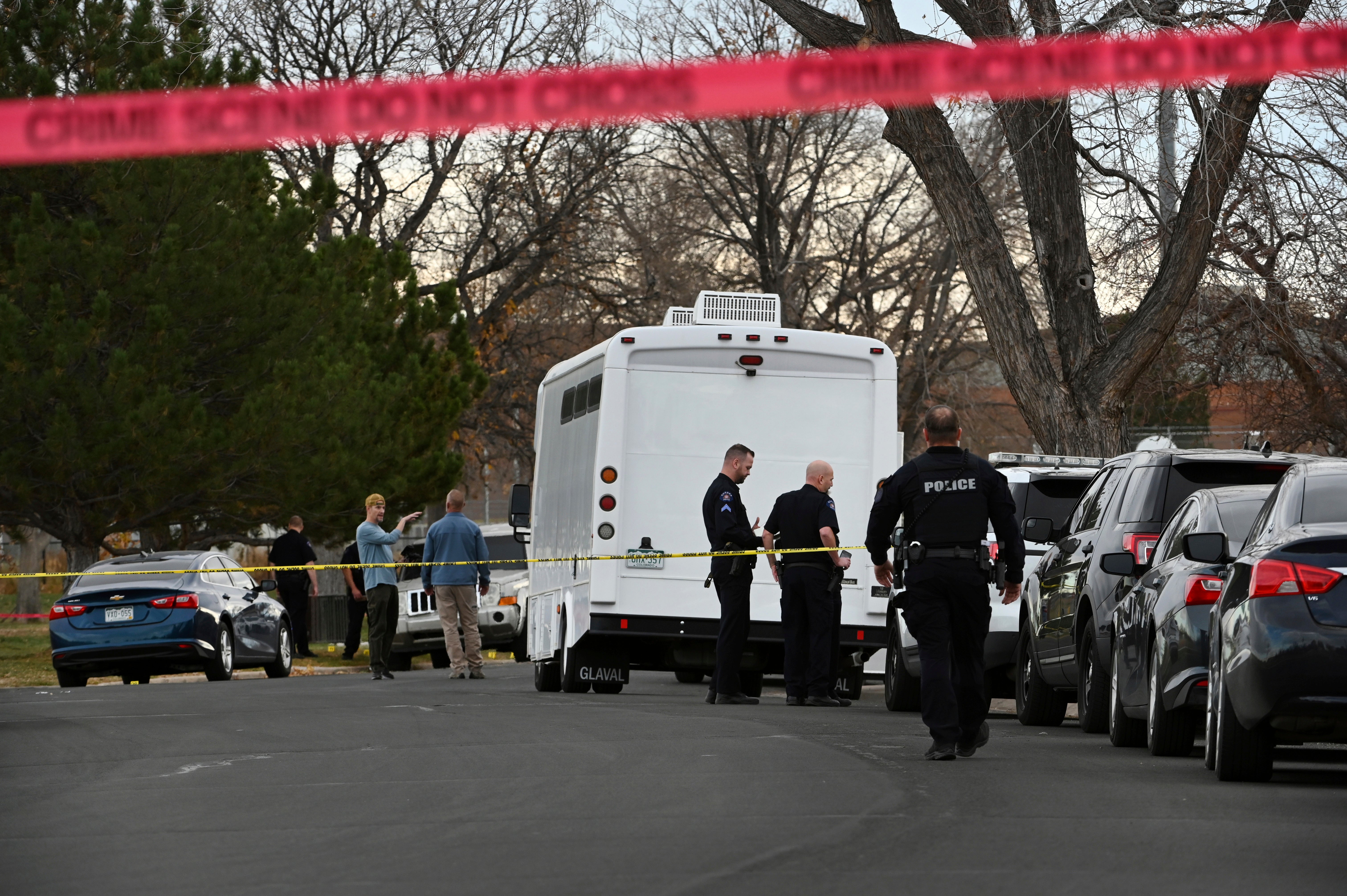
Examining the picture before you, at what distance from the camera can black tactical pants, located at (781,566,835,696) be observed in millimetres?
16344

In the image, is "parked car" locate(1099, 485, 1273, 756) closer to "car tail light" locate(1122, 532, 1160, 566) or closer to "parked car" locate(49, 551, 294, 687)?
"car tail light" locate(1122, 532, 1160, 566)

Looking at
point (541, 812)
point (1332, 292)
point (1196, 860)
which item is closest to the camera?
point (1196, 860)

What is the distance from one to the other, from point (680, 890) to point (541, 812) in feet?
7.16

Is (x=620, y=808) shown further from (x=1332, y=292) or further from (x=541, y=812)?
(x=1332, y=292)

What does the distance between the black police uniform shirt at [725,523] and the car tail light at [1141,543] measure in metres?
3.79

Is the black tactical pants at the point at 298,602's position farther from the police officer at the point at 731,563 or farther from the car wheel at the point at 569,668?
the police officer at the point at 731,563

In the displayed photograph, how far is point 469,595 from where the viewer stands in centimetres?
2217

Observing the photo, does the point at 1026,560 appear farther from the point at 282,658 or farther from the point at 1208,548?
the point at 282,658

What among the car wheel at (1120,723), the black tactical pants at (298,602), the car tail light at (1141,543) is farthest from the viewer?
the black tactical pants at (298,602)

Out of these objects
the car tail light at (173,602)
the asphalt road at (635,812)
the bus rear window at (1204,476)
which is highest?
the bus rear window at (1204,476)

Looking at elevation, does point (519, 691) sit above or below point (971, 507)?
below

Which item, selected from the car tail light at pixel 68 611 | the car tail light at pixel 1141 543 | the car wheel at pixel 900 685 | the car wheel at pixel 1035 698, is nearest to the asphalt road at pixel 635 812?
the car wheel at pixel 1035 698

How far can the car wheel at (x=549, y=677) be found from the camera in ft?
62.9

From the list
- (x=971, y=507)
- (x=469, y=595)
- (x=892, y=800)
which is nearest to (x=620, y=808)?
(x=892, y=800)
